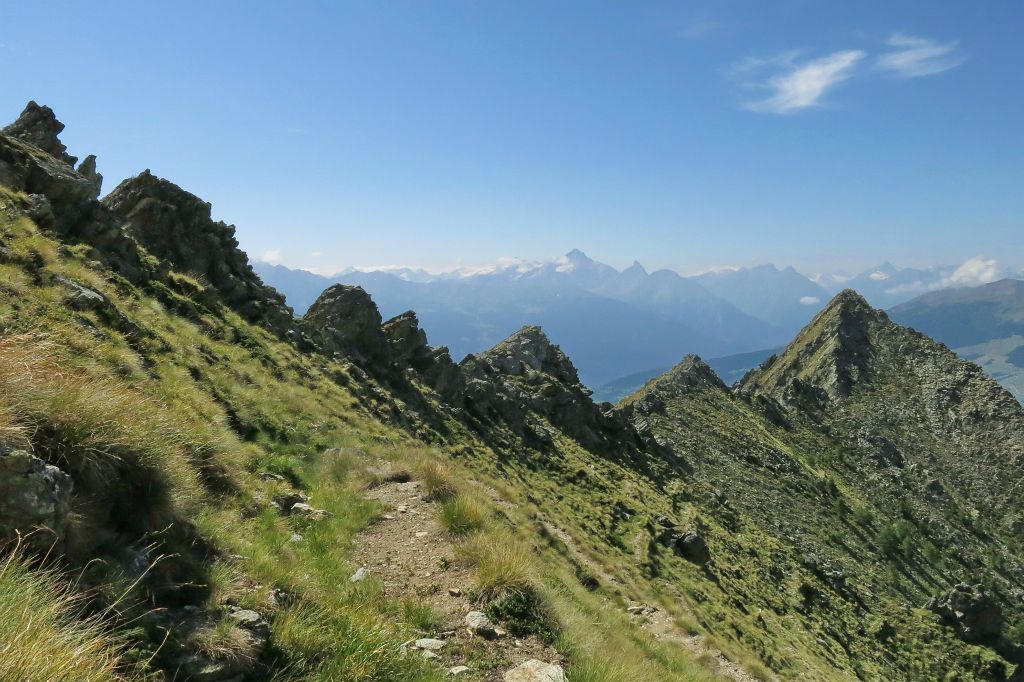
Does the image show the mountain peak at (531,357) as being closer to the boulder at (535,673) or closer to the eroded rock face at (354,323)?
the eroded rock face at (354,323)

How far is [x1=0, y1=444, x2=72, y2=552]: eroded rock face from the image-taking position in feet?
16.0

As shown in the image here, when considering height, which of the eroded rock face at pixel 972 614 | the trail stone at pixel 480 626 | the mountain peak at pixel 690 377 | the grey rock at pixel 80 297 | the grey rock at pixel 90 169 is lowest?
the eroded rock face at pixel 972 614

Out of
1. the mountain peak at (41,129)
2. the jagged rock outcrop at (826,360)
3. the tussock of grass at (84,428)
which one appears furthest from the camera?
the jagged rock outcrop at (826,360)

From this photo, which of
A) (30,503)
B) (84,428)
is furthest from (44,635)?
(84,428)

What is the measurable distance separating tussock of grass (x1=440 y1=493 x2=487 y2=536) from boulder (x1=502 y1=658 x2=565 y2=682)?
349cm

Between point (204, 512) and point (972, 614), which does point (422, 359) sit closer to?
point (204, 512)

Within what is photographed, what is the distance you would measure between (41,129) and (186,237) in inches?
324

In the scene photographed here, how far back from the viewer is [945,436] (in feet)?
254

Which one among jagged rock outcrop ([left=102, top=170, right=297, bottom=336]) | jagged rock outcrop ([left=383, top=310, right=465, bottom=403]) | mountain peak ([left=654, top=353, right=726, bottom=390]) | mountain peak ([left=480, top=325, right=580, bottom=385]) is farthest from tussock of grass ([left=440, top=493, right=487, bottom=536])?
mountain peak ([left=654, top=353, right=726, bottom=390])

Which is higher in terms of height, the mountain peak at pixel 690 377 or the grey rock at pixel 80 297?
the grey rock at pixel 80 297

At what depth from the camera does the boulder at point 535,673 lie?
6.76m

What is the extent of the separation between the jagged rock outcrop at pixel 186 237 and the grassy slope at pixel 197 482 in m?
9.37

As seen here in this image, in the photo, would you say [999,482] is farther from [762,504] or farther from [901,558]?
[762,504]

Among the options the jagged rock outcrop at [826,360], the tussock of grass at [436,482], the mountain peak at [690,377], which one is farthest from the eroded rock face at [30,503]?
the jagged rock outcrop at [826,360]
